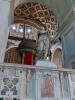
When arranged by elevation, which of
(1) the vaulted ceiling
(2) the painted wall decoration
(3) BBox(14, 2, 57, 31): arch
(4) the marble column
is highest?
(3) BBox(14, 2, 57, 31): arch

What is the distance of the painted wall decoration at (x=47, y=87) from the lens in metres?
3.10

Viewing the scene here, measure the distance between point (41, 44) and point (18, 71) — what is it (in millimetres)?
822

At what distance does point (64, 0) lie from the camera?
5.35 meters

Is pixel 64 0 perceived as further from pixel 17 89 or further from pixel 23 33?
pixel 23 33

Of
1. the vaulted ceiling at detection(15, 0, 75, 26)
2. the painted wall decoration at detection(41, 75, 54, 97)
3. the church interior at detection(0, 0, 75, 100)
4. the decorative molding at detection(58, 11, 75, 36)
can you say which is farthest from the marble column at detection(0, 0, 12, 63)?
the decorative molding at detection(58, 11, 75, 36)

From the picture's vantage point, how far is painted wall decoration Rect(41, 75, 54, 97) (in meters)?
3.10

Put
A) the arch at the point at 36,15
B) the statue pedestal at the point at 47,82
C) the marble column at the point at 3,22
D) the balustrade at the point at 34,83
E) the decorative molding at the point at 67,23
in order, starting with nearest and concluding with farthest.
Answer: the balustrade at the point at 34,83
the statue pedestal at the point at 47,82
the marble column at the point at 3,22
the decorative molding at the point at 67,23
the arch at the point at 36,15

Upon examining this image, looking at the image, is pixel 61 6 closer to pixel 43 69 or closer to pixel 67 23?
pixel 67 23

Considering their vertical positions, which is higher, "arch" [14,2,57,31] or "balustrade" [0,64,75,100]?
"arch" [14,2,57,31]

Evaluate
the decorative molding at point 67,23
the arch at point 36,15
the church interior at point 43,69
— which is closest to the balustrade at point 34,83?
the church interior at point 43,69

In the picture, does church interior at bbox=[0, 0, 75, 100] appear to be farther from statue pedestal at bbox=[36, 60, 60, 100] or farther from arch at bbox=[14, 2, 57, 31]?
arch at bbox=[14, 2, 57, 31]

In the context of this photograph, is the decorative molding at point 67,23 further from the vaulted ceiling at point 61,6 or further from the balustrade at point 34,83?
the balustrade at point 34,83

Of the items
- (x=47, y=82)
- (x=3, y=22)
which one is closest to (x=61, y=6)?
(x=3, y=22)

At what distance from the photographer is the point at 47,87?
10.4ft
